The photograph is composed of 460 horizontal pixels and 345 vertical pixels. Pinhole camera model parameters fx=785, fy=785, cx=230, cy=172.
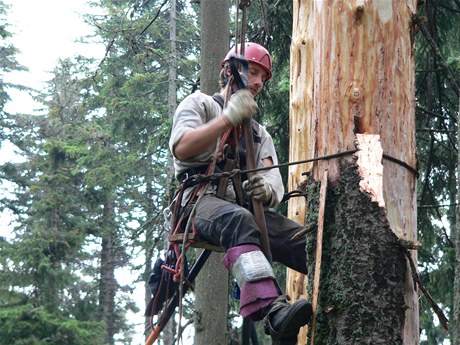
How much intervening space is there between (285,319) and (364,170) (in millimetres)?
740

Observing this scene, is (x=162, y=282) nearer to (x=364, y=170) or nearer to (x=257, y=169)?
(x=257, y=169)

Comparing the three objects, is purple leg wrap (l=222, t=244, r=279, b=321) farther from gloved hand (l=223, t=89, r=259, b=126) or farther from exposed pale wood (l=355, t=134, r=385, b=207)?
gloved hand (l=223, t=89, r=259, b=126)

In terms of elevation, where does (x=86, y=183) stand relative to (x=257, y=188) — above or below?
above

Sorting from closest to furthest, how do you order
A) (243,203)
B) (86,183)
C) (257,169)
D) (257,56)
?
(257,169) → (243,203) → (257,56) → (86,183)

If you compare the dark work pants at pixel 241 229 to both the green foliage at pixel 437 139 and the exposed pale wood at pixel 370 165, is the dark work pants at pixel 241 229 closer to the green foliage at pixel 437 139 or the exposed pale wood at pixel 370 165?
the exposed pale wood at pixel 370 165

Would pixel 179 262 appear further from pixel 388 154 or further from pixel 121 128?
pixel 121 128

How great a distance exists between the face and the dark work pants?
2.71 ft

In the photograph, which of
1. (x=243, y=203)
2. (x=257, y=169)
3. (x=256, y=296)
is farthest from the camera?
(x=243, y=203)

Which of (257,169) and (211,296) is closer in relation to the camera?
(257,169)

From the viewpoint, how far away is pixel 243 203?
4.64 metres

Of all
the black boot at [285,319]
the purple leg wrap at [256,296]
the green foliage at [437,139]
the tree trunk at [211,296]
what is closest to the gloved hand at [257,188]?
the purple leg wrap at [256,296]

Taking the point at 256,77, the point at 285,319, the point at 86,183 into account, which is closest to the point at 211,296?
the point at 256,77

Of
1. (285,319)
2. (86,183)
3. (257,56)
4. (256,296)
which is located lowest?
(285,319)

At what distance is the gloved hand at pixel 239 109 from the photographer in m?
4.17
